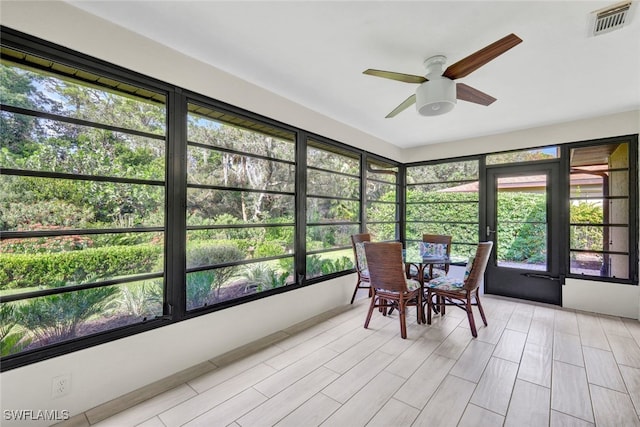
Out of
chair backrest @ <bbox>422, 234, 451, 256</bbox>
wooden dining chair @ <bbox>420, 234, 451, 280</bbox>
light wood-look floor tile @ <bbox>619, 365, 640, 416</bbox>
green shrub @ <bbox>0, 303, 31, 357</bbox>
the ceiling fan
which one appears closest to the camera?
green shrub @ <bbox>0, 303, 31, 357</bbox>

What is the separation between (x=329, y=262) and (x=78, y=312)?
2.63 meters

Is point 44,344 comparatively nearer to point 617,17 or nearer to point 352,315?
point 352,315

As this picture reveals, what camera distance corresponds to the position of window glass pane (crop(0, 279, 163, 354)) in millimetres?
1646

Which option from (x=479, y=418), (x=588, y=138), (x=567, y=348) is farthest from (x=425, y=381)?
(x=588, y=138)

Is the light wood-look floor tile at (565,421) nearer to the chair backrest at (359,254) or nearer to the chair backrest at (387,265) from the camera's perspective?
the chair backrest at (387,265)

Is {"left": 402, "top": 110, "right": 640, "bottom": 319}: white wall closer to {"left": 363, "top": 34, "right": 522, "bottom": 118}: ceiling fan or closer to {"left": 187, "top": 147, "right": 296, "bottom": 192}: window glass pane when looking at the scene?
{"left": 363, "top": 34, "right": 522, "bottom": 118}: ceiling fan

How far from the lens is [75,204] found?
182 cm

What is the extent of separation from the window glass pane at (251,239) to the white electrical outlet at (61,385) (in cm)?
101

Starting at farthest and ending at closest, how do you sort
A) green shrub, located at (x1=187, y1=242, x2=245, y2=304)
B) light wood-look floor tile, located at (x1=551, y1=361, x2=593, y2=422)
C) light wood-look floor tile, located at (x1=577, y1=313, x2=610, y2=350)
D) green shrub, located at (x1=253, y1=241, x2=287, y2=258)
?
green shrub, located at (x1=253, y1=241, x2=287, y2=258), light wood-look floor tile, located at (x1=577, y1=313, x2=610, y2=350), green shrub, located at (x1=187, y1=242, x2=245, y2=304), light wood-look floor tile, located at (x1=551, y1=361, x2=593, y2=422)

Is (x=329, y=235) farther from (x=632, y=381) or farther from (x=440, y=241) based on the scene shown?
(x=632, y=381)

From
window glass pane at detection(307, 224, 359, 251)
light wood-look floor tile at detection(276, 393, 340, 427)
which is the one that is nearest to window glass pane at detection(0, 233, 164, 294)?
light wood-look floor tile at detection(276, 393, 340, 427)

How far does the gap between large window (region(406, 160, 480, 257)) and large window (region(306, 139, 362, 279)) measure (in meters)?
1.44

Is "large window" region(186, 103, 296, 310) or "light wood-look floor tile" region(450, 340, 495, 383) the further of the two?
"large window" region(186, 103, 296, 310)

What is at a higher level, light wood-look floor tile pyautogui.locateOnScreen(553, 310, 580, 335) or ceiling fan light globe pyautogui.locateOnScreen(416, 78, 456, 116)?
ceiling fan light globe pyautogui.locateOnScreen(416, 78, 456, 116)
